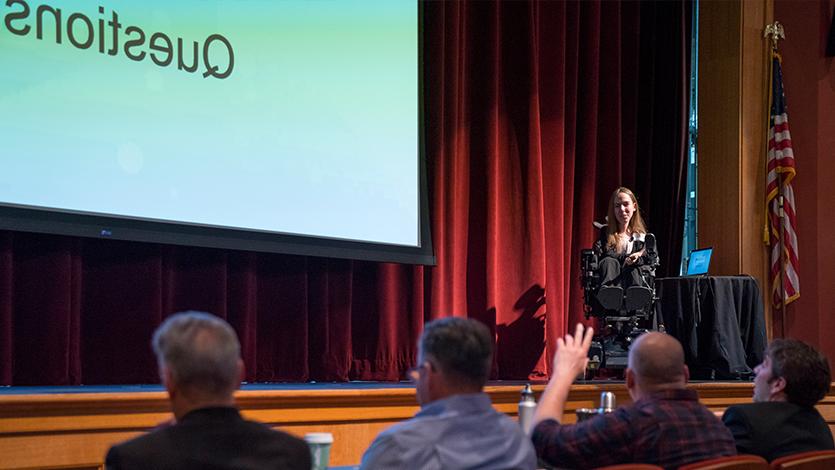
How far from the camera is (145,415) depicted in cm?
349

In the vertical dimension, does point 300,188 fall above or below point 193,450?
above

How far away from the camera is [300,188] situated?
16.8 feet

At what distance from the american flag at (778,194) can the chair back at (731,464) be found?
16.1 feet

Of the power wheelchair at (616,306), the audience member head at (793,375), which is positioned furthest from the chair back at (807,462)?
the power wheelchair at (616,306)

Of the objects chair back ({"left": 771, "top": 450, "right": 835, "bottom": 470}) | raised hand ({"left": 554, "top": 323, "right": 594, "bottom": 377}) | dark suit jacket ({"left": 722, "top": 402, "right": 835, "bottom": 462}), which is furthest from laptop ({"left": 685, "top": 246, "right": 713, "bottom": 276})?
raised hand ({"left": 554, "top": 323, "right": 594, "bottom": 377})

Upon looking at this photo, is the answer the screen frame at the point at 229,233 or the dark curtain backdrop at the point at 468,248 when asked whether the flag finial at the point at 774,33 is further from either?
the screen frame at the point at 229,233

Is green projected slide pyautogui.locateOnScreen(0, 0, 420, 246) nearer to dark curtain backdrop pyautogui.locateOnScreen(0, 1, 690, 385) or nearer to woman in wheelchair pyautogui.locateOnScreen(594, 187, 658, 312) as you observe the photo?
Result: dark curtain backdrop pyautogui.locateOnScreen(0, 1, 690, 385)

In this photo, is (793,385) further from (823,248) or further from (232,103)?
(823,248)

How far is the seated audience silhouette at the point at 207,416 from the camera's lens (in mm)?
1659

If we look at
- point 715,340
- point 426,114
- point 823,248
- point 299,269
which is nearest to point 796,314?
point 823,248

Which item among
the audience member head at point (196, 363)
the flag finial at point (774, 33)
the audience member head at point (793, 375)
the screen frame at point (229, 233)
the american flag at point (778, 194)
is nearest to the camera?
the audience member head at point (196, 363)

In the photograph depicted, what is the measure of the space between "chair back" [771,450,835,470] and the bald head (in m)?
0.29

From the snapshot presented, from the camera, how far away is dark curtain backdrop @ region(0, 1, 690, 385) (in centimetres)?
464

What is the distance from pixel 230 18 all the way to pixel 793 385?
313cm
